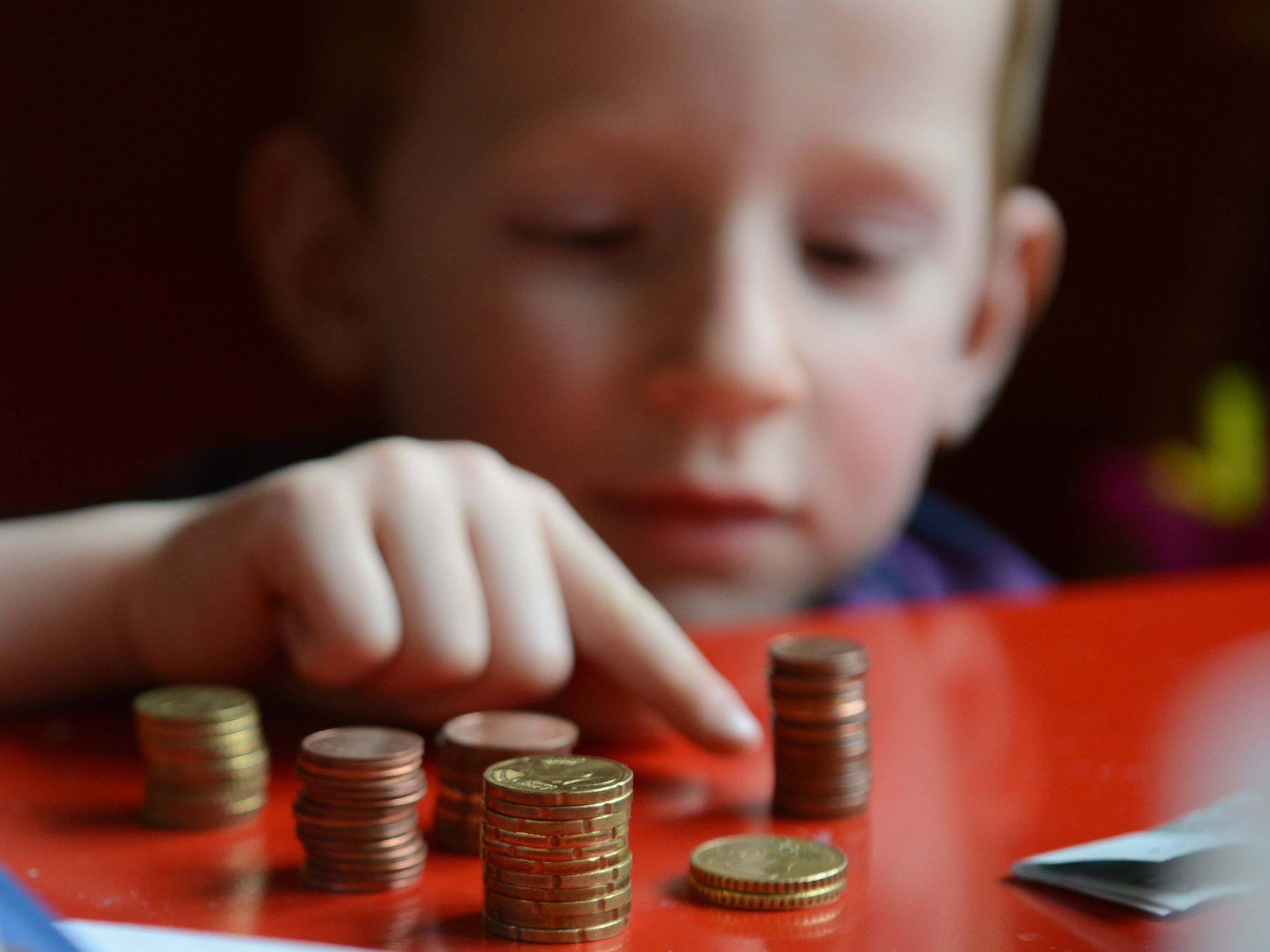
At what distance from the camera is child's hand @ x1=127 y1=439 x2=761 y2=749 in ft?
1.82

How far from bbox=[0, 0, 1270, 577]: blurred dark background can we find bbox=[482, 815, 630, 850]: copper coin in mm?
667

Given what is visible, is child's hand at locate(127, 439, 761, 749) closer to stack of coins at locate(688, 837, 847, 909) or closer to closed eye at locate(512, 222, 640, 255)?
stack of coins at locate(688, 837, 847, 909)

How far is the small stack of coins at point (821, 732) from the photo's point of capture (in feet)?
1.69

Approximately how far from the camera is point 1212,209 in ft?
7.84

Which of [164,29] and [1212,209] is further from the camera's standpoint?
[1212,209]

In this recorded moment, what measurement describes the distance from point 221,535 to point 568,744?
19cm

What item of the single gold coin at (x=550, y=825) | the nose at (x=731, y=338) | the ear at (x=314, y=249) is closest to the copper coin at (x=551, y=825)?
the single gold coin at (x=550, y=825)

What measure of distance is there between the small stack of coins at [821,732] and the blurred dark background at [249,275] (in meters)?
0.63

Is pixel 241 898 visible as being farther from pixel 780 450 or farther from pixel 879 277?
pixel 879 277

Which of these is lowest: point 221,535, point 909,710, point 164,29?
point 909,710

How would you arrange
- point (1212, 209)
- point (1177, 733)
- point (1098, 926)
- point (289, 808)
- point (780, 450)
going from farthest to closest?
point (1212, 209)
point (780, 450)
point (1177, 733)
point (289, 808)
point (1098, 926)

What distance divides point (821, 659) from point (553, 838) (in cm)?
17

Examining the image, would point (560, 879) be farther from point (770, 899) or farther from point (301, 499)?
point (301, 499)

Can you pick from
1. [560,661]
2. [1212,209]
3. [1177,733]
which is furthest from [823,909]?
[1212,209]
